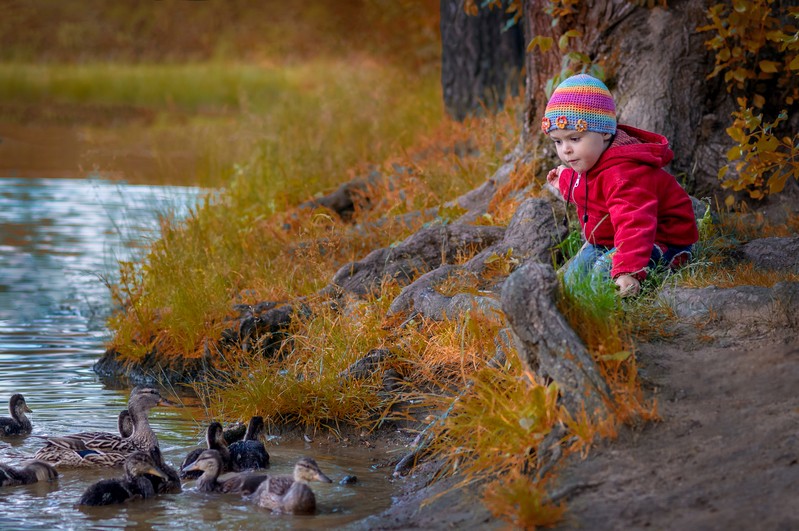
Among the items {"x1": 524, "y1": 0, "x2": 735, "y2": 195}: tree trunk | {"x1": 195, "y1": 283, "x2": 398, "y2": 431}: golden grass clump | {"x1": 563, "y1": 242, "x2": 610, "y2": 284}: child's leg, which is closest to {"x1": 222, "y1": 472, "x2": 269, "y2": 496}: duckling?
A: {"x1": 195, "y1": 283, "x2": 398, "y2": 431}: golden grass clump

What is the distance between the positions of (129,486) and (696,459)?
275 centimetres

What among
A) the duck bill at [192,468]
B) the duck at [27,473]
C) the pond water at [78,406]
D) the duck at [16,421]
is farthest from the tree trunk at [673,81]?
the duck at [27,473]

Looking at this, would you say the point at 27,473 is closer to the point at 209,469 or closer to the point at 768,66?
the point at 209,469

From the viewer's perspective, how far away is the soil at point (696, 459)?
14.4ft

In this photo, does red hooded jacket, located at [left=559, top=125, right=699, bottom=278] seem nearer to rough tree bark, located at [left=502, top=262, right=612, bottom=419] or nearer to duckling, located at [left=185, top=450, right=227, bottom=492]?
rough tree bark, located at [left=502, top=262, right=612, bottom=419]

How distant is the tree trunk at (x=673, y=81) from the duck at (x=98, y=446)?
420 cm

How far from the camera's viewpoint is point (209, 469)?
568cm

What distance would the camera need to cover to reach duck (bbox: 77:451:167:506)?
5.43 m

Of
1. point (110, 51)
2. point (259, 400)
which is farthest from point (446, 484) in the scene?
point (110, 51)

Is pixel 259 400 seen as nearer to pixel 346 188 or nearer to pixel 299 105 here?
pixel 346 188

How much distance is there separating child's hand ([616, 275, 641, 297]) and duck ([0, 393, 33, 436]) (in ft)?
12.0

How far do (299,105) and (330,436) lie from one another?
10.4 metres

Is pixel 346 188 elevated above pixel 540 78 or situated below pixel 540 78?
below

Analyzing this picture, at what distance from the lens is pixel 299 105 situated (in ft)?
53.5
